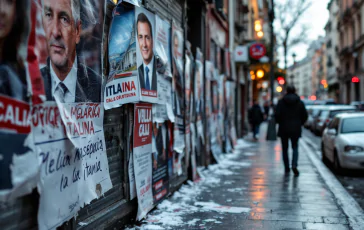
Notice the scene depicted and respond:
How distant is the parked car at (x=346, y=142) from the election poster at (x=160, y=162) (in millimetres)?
4916

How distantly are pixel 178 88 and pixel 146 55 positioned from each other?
7.67 ft

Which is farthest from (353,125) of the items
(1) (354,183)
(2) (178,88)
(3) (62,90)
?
(3) (62,90)

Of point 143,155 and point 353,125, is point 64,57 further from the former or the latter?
point 353,125

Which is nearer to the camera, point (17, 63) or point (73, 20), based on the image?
point (17, 63)

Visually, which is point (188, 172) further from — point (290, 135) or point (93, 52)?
point (93, 52)

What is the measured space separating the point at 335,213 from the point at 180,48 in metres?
4.11

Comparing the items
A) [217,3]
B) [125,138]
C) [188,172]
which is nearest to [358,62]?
[217,3]

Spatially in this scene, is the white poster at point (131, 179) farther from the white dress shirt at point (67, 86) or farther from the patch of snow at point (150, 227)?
the white dress shirt at point (67, 86)

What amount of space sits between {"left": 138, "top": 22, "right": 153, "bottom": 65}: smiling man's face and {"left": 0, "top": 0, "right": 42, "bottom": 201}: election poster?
290 centimetres

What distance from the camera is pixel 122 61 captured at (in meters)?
5.34

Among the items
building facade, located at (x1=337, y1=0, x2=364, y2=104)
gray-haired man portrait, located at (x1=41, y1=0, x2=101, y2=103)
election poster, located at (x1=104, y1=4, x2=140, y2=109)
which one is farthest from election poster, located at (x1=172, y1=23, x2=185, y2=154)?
building facade, located at (x1=337, y1=0, x2=364, y2=104)

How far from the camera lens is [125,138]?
580cm

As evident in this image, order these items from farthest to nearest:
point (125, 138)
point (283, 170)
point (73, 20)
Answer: point (283, 170)
point (125, 138)
point (73, 20)

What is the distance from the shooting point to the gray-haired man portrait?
355 centimetres
